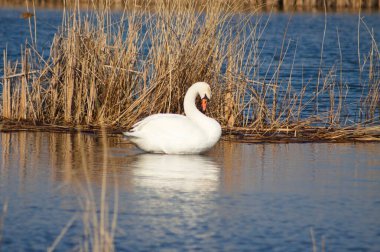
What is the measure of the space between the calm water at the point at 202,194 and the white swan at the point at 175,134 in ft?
0.41

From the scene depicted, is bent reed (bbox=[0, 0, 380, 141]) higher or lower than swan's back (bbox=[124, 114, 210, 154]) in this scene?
higher

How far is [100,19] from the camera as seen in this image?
10141 millimetres

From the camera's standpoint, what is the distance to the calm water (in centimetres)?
555

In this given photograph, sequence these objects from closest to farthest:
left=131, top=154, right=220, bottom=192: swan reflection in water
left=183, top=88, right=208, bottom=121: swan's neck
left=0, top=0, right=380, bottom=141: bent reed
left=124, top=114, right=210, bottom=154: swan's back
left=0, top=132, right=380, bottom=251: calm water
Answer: left=0, top=132, right=380, bottom=251: calm water
left=131, top=154, right=220, bottom=192: swan reflection in water
left=124, top=114, right=210, bottom=154: swan's back
left=183, top=88, right=208, bottom=121: swan's neck
left=0, top=0, right=380, bottom=141: bent reed

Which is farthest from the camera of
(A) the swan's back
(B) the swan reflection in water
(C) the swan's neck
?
(C) the swan's neck

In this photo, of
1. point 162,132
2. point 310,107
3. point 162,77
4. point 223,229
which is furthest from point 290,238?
point 310,107

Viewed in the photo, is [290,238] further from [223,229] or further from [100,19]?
[100,19]

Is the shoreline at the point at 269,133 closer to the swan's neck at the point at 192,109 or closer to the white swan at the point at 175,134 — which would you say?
the swan's neck at the point at 192,109

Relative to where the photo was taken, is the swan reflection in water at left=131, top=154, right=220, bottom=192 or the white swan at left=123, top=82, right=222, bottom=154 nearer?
the swan reflection in water at left=131, top=154, right=220, bottom=192

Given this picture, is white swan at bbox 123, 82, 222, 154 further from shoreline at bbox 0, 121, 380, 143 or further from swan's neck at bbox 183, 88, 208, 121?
shoreline at bbox 0, 121, 380, 143

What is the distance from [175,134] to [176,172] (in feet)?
2.51

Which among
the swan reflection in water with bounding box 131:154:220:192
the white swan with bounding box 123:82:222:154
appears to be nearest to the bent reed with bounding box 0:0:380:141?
the white swan with bounding box 123:82:222:154

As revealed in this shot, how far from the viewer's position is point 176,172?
758 centimetres

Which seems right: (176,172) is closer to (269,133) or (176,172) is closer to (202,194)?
(202,194)
